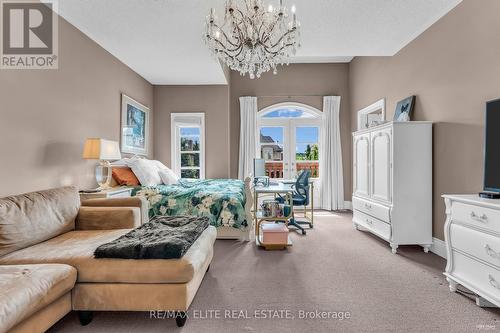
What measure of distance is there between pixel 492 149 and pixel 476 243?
74 cm

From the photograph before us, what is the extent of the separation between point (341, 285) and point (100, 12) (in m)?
3.59

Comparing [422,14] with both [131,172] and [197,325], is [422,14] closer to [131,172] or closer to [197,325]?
[197,325]

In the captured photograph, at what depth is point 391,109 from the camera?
4250 mm

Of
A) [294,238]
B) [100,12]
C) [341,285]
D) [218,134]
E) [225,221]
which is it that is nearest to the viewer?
[341,285]

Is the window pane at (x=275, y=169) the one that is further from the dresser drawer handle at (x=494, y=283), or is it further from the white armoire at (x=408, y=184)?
the dresser drawer handle at (x=494, y=283)

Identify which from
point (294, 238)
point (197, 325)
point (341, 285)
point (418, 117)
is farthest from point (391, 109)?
point (197, 325)

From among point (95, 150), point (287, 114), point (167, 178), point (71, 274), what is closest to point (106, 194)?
point (95, 150)

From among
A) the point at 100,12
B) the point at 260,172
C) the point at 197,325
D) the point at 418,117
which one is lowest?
the point at 197,325

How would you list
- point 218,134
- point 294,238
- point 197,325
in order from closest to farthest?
point 197,325 < point 294,238 < point 218,134

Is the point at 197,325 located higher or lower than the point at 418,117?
lower

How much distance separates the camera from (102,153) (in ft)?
9.84

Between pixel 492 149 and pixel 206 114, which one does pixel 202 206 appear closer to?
pixel 206 114

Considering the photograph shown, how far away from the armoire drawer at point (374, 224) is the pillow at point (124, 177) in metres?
3.28

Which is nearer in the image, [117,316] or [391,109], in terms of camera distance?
[117,316]
